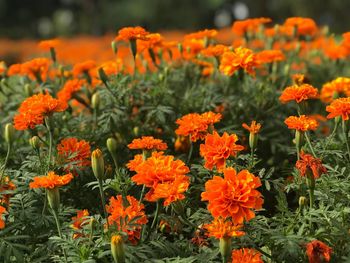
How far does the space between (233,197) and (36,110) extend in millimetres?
878

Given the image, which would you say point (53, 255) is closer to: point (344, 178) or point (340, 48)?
point (344, 178)

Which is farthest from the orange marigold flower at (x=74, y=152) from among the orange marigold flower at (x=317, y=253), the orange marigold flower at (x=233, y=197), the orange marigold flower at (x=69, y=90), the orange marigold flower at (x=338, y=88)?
the orange marigold flower at (x=338, y=88)

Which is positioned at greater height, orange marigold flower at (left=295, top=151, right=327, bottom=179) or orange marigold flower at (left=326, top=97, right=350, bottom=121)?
orange marigold flower at (left=326, top=97, right=350, bottom=121)

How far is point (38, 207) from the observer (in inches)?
79.8

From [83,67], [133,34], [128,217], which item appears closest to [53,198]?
[128,217]

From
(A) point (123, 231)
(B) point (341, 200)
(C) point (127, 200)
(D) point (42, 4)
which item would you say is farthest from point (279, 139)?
(D) point (42, 4)

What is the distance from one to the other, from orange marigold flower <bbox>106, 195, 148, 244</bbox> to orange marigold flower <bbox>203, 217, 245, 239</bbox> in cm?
25

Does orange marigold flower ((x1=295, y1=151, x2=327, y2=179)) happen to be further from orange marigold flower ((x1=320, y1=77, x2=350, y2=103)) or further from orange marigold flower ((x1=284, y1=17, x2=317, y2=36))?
orange marigold flower ((x1=284, y1=17, x2=317, y2=36))

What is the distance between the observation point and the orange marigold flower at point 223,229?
1.52 m

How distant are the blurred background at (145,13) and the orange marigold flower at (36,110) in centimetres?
1172

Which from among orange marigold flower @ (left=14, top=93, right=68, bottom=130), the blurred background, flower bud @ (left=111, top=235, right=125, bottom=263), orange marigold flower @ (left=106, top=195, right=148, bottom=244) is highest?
orange marigold flower @ (left=14, top=93, right=68, bottom=130)

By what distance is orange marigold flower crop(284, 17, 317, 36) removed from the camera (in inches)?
126

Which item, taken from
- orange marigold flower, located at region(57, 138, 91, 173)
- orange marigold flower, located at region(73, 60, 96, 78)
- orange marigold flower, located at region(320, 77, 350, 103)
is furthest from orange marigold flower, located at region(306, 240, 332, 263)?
orange marigold flower, located at region(73, 60, 96, 78)

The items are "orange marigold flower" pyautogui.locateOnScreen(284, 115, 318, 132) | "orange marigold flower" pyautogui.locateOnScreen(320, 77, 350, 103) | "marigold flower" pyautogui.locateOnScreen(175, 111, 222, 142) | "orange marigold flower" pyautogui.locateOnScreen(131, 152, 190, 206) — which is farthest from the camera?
"orange marigold flower" pyautogui.locateOnScreen(320, 77, 350, 103)
